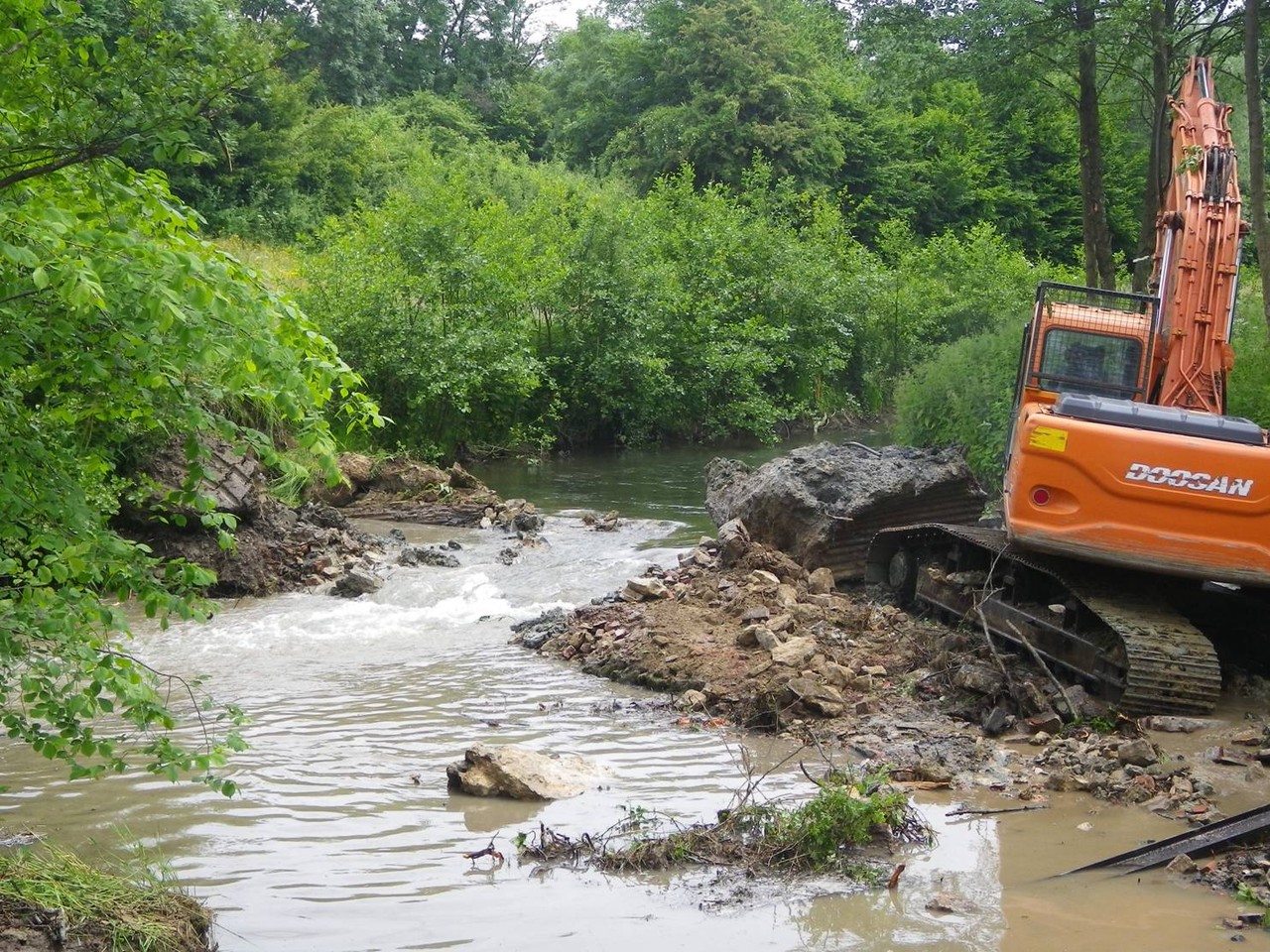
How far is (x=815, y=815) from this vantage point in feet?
21.0

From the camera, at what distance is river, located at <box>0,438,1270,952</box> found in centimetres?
561

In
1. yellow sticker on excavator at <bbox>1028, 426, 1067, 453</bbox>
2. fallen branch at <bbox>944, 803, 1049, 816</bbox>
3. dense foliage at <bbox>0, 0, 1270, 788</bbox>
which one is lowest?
fallen branch at <bbox>944, 803, 1049, 816</bbox>

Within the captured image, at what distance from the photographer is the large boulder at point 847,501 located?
13.3 meters

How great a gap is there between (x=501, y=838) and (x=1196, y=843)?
3.36 metres

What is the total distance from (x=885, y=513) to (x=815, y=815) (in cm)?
734

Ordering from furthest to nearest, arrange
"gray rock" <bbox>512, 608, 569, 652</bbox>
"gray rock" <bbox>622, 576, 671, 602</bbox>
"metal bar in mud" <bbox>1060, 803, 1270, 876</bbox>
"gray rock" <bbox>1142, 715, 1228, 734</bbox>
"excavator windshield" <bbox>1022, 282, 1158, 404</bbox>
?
"gray rock" <bbox>622, 576, 671, 602</bbox>, "gray rock" <bbox>512, 608, 569, 652</bbox>, "excavator windshield" <bbox>1022, 282, 1158, 404</bbox>, "gray rock" <bbox>1142, 715, 1228, 734</bbox>, "metal bar in mud" <bbox>1060, 803, 1270, 876</bbox>

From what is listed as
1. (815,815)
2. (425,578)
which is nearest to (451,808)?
(815,815)

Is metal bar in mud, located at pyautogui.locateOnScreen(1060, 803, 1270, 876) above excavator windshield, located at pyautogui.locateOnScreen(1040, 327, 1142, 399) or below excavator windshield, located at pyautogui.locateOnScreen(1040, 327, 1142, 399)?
below

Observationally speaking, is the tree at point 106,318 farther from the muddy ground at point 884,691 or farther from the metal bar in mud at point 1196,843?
the muddy ground at point 884,691

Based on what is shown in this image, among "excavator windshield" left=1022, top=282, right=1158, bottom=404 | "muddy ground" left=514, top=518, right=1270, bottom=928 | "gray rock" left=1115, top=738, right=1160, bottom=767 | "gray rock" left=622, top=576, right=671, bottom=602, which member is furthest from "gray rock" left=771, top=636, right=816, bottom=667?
"excavator windshield" left=1022, top=282, right=1158, bottom=404

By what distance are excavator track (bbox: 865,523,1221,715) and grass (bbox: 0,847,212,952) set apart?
5984 millimetres

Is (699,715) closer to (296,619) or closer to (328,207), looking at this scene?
(296,619)

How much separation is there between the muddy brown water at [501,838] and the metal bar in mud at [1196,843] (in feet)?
0.37

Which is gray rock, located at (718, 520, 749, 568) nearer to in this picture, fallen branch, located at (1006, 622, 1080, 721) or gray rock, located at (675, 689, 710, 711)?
gray rock, located at (675, 689, 710, 711)
